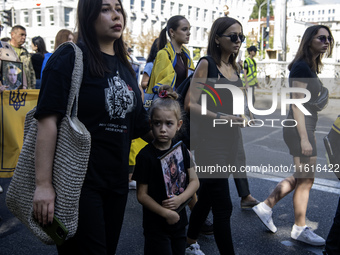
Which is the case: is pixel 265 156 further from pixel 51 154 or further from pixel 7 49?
pixel 51 154

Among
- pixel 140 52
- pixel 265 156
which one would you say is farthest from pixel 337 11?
pixel 265 156

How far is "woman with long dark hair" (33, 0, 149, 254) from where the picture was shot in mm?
1997

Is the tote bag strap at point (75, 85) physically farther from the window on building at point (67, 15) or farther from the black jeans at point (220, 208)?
the window on building at point (67, 15)

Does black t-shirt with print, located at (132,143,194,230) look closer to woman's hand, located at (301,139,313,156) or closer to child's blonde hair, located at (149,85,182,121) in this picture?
child's blonde hair, located at (149,85,182,121)

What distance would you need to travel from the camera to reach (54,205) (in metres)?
1.99

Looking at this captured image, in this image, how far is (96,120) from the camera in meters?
2.18

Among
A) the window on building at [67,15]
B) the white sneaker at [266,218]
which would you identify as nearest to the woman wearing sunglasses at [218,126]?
the white sneaker at [266,218]

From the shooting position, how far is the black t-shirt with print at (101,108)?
2029 mm

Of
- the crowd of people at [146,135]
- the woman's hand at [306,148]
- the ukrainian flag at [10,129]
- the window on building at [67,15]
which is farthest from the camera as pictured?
the window on building at [67,15]

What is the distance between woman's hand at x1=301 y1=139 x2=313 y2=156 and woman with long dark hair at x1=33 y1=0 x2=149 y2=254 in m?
1.94

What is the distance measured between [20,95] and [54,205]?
3.82 meters

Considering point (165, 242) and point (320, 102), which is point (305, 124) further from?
point (165, 242)

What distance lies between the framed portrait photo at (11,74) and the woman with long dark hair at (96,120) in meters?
3.57

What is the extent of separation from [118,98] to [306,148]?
2147 mm
